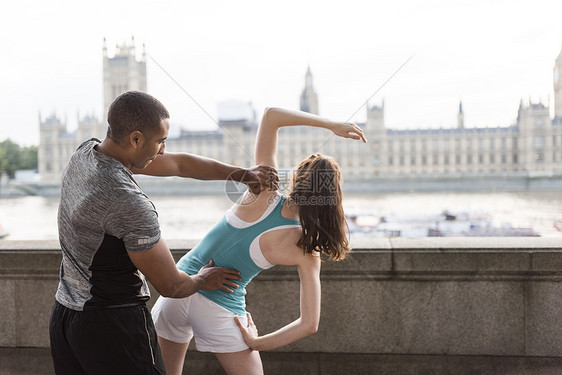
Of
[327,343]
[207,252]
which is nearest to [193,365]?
[327,343]

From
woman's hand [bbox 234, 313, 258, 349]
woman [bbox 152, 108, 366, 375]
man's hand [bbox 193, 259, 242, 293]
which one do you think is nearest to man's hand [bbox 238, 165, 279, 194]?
woman [bbox 152, 108, 366, 375]

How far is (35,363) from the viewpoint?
7.14 ft

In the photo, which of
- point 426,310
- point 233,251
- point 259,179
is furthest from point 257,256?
point 426,310

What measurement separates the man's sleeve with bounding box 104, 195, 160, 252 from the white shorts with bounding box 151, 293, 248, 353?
35 centimetres

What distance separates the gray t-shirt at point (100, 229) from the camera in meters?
1.00

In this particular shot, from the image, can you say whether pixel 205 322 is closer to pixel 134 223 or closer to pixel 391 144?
pixel 134 223

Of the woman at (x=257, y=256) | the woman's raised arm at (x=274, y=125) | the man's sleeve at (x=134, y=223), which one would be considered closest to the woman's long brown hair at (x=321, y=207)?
the woman at (x=257, y=256)

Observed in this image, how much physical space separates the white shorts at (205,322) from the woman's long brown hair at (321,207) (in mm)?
285

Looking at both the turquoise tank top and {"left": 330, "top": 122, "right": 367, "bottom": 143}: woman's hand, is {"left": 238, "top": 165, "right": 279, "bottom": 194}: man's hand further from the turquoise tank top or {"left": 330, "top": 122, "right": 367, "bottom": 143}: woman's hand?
{"left": 330, "top": 122, "right": 367, "bottom": 143}: woman's hand

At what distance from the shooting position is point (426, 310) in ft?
6.73

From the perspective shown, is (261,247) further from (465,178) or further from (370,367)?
(465,178)

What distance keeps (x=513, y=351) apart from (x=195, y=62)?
101 meters

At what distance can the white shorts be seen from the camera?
4.35 ft

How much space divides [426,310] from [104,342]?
137 centimetres
